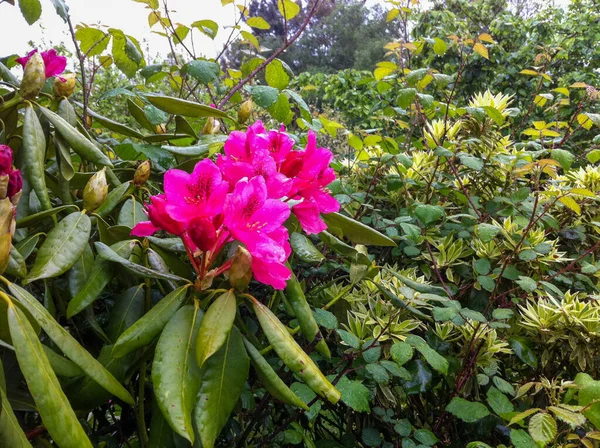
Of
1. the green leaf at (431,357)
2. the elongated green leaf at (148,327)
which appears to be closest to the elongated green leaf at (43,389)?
the elongated green leaf at (148,327)

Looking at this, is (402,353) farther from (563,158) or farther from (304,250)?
(563,158)

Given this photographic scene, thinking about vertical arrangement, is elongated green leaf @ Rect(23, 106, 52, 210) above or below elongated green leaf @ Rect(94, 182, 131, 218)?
above

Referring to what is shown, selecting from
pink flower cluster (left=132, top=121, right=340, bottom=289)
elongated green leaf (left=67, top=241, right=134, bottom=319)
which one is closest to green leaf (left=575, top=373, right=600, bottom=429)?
pink flower cluster (left=132, top=121, right=340, bottom=289)

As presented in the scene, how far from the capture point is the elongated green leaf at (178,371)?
21.2 inches

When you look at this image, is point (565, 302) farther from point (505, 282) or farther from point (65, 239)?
point (65, 239)

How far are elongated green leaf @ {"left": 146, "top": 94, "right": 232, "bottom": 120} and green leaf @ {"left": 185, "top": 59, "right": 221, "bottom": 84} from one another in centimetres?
44

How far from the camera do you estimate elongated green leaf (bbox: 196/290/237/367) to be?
57cm

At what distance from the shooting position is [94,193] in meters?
0.76

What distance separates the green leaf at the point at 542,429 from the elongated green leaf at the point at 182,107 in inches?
34.3

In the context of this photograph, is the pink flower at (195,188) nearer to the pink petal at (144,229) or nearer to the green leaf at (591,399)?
the pink petal at (144,229)

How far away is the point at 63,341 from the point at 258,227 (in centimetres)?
30

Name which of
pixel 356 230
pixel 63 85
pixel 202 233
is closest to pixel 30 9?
pixel 63 85

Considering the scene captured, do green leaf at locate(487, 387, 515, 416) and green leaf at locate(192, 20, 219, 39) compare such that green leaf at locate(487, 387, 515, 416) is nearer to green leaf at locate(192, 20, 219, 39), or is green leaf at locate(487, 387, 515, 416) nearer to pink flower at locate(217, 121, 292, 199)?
pink flower at locate(217, 121, 292, 199)

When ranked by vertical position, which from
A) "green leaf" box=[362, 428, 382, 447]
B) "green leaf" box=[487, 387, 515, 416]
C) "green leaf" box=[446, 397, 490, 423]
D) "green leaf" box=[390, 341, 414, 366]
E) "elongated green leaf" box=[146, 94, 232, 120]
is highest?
"elongated green leaf" box=[146, 94, 232, 120]
